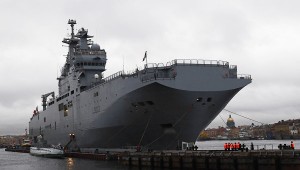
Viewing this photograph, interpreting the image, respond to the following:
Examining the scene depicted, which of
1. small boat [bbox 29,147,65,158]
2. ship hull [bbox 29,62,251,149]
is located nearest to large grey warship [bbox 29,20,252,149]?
ship hull [bbox 29,62,251,149]

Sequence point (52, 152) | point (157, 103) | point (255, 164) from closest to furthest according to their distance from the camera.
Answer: point (255, 164) < point (157, 103) < point (52, 152)

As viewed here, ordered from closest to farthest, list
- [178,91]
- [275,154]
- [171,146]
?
[275,154]
[178,91]
[171,146]

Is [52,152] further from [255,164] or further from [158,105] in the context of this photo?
[255,164]

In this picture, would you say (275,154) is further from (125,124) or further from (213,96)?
(125,124)

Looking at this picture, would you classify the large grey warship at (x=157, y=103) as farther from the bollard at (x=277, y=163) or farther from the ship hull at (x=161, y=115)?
the bollard at (x=277, y=163)

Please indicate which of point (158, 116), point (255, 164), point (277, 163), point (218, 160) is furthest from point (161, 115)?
point (277, 163)

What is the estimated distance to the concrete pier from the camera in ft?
85.3

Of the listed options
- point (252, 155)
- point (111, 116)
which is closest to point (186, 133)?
point (111, 116)

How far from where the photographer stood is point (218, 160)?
29891mm

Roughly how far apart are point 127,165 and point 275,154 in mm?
15659

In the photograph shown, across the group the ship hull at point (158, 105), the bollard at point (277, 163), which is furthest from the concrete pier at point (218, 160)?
the ship hull at point (158, 105)

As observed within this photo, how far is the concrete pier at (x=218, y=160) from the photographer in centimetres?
2598

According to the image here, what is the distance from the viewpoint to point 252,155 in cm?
→ 2786

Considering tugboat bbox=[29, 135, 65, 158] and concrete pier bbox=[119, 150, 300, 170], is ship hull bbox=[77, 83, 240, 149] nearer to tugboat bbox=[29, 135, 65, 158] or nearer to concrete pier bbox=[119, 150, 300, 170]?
concrete pier bbox=[119, 150, 300, 170]
